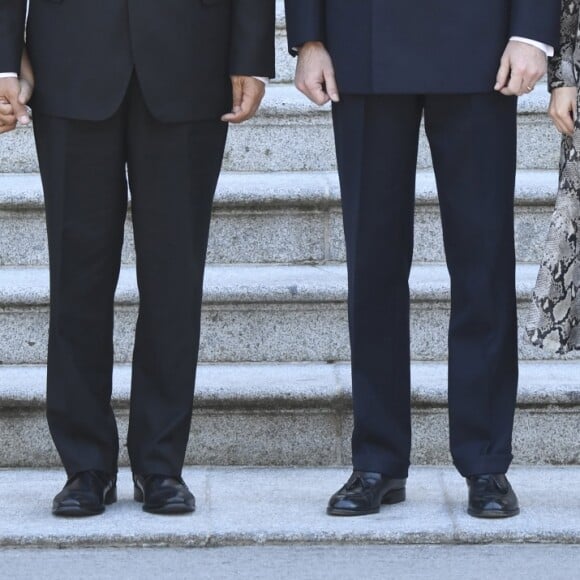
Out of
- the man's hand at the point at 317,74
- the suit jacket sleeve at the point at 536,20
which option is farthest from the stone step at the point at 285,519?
the suit jacket sleeve at the point at 536,20

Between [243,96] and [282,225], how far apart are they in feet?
2.83

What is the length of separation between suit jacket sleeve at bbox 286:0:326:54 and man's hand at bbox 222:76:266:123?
108 millimetres

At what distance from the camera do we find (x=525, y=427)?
362 cm

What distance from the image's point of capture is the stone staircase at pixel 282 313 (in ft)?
11.8

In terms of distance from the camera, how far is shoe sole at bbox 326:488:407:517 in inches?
124

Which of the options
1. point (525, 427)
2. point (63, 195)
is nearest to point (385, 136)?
point (63, 195)

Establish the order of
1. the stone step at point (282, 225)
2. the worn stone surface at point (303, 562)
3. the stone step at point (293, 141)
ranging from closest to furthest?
1. the worn stone surface at point (303, 562)
2. the stone step at point (282, 225)
3. the stone step at point (293, 141)

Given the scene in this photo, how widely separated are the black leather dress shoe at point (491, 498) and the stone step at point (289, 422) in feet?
1.47

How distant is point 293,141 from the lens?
13.8 ft

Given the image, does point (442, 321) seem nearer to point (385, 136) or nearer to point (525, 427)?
point (525, 427)

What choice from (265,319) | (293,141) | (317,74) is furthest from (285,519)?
(293,141)

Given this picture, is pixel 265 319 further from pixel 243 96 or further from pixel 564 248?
pixel 564 248

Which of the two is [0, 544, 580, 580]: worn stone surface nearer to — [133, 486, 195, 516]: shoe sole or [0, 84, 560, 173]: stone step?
[133, 486, 195, 516]: shoe sole

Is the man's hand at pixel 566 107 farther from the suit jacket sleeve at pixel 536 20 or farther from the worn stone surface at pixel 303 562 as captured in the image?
the worn stone surface at pixel 303 562
